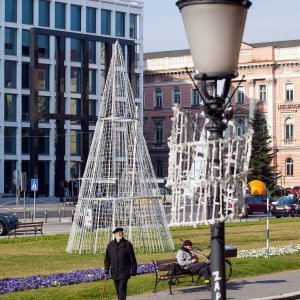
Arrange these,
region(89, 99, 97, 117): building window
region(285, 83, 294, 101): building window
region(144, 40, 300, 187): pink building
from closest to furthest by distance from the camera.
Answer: region(89, 99, 97, 117): building window, region(144, 40, 300, 187): pink building, region(285, 83, 294, 101): building window

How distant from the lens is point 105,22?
105m

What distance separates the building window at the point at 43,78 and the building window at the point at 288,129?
1061 inches

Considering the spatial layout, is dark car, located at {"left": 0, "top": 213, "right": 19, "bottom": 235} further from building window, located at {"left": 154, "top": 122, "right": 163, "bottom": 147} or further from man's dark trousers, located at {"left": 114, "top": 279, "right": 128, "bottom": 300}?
building window, located at {"left": 154, "top": 122, "right": 163, "bottom": 147}

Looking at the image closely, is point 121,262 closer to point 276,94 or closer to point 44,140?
point 44,140

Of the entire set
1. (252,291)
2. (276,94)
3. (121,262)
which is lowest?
(252,291)

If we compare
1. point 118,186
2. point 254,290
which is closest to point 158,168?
point 118,186

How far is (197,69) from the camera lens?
689 cm

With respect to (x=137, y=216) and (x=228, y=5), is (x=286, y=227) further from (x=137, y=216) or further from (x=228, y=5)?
(x=228, y=5)

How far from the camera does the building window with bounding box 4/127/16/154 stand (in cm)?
9494

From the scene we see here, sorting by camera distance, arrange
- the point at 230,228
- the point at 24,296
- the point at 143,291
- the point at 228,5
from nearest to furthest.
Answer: the point at 228,5 < the point at 24,296 < the point at 143,291 < the point at 230,228

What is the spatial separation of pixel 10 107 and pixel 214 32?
9050 cm

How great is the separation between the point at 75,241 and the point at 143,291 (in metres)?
10.4

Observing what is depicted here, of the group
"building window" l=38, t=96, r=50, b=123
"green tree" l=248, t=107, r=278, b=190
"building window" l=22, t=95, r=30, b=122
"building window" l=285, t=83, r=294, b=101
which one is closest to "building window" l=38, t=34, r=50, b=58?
"building window" l=38, t=96, r=50, b=123

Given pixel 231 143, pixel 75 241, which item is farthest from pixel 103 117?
pixel 231 143
